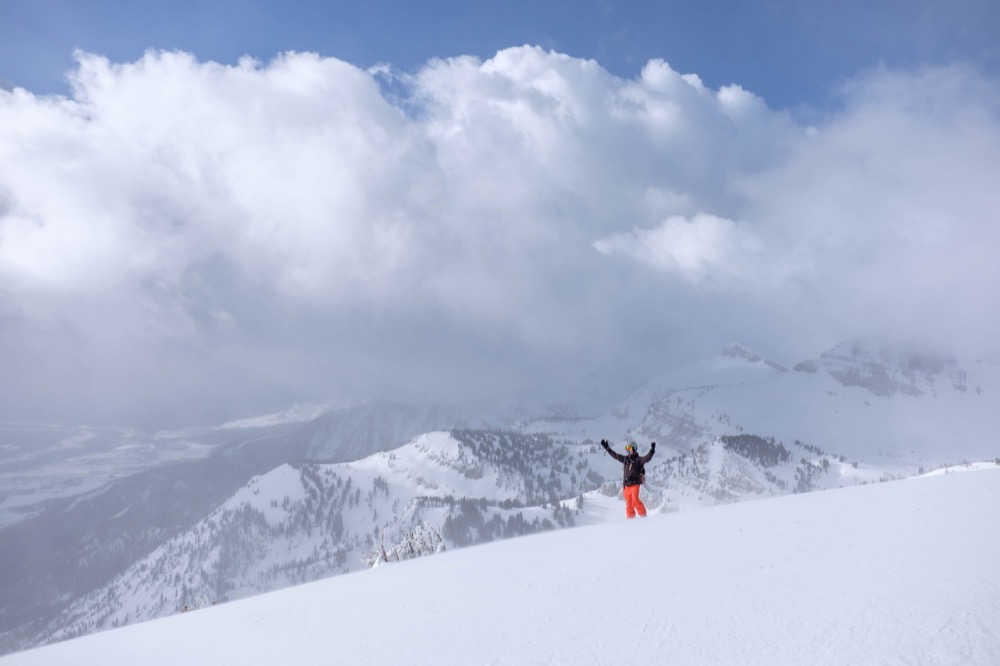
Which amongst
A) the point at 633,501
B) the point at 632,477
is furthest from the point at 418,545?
the point at 632,477

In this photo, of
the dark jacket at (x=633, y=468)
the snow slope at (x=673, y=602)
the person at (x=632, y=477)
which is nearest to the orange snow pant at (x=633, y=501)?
the person at (x=632, y=477)

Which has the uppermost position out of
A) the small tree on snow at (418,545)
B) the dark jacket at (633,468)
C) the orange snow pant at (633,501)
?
the dark jacket at (633,468)

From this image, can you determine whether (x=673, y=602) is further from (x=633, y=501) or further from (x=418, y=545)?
(x=418, y=545)

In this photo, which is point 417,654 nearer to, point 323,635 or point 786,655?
point 323,635

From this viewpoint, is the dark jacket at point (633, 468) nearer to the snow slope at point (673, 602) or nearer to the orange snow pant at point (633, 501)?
the orange snow pant at point (633, 501)

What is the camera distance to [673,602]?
21.9ft

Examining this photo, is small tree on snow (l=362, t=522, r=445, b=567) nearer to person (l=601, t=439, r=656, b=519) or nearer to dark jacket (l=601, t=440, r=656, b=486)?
person (l=601, t=439, r=656, b=519)

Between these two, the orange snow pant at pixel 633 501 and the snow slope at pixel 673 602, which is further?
the orange snow pant at pixel 633 501

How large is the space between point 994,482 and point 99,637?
57.8 feet

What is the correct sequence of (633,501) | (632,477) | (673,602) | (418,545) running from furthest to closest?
(418,545) < (632,477) < (633,501) < (673,602)

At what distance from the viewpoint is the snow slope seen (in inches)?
209

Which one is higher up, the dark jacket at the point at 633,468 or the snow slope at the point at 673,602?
the dark jacket at the point at 633,468

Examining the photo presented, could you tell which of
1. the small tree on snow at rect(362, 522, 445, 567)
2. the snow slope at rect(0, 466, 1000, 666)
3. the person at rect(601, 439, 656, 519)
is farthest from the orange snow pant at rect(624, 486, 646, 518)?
the small tree on snow at rect(362, 522, 445, 567)

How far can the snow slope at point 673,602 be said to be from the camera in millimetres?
5320
